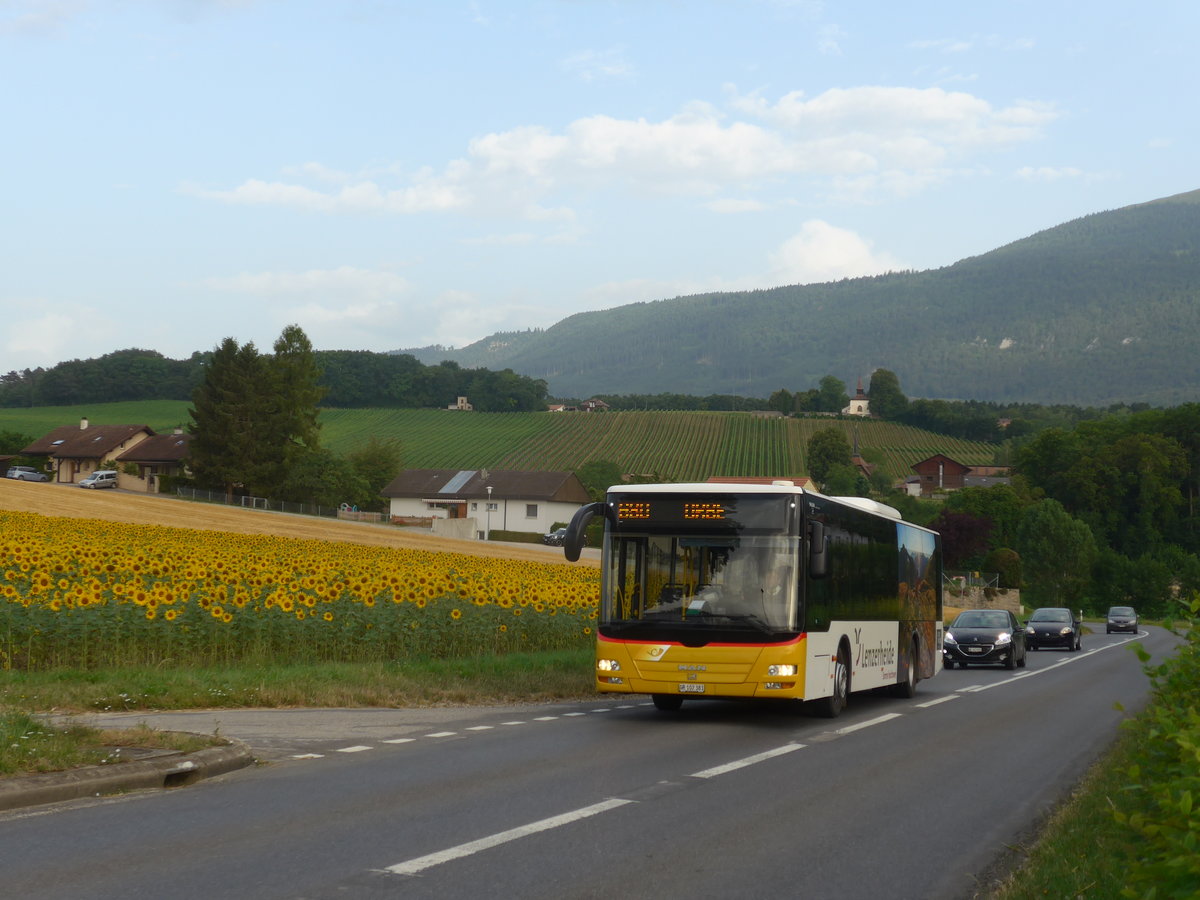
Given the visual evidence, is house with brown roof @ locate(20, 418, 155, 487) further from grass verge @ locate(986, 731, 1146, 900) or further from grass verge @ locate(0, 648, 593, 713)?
grass verge @ locate(986, 731, 1146, 900)

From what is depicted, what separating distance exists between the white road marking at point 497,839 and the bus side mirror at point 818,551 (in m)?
5.88

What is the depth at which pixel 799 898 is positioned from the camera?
6.84 meters

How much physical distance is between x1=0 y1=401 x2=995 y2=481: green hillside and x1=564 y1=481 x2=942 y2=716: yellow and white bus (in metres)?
107

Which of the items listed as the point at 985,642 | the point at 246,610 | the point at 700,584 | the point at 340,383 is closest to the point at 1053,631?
the point at 985,642

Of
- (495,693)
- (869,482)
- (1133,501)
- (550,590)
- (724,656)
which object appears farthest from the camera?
(869,482)

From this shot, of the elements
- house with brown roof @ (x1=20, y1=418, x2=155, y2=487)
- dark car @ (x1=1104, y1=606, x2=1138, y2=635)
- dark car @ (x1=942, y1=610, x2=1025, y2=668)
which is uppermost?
house with brown roof @ (x1=20, y1=418, x2=155, y2=487)

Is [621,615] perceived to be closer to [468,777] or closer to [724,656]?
[724,656]

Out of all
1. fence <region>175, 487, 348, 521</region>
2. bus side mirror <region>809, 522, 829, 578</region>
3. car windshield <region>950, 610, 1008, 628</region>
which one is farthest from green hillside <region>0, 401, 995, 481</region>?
bus side mirror <region>809, 522, 829, 578</region>

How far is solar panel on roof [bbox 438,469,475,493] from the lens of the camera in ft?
375

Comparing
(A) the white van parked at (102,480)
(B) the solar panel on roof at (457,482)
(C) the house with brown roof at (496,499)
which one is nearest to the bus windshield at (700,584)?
(A) the white van parked at (102,480)

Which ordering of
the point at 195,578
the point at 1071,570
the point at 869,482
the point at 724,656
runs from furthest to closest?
1. the point at 869,482
2. the point at 1071,570
3. the point at 195,578
4. the point at 724,656

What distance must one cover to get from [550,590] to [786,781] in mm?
12499

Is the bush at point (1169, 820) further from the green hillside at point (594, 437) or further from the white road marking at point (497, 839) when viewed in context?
the green hillside at point (594, 437)

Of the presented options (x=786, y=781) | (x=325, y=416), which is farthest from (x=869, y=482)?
(x=786, y=781)
